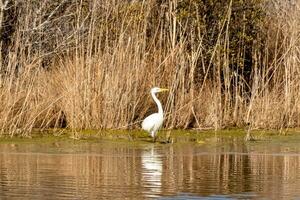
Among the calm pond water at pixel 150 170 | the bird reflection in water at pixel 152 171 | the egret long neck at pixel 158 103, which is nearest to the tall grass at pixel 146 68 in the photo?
the egret long neck at pixel 158 103

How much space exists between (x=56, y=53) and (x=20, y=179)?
27.5ft

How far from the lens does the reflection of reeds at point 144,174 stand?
8.79 metres

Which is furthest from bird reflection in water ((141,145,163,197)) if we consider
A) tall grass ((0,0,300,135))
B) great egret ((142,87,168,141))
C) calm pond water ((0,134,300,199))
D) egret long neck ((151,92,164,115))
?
tall grass ((0,0,300,135))

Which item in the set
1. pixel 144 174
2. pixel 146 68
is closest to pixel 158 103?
pixel 146 68

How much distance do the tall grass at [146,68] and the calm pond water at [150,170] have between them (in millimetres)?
1181

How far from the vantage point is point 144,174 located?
1023cm

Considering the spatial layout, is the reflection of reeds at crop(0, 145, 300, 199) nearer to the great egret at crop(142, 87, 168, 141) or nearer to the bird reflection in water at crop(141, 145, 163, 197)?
the bird reflection in water at crop(141, 145, 163, 197)

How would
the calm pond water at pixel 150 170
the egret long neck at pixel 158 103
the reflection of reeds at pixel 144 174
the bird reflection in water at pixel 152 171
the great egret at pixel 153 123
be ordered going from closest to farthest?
the calm pond water at pixel 150 170 → the reflection of reeds at pixel 144 174 → the bird reflection in water at pixel 152 171 → the great egret at pixel 153 123 → the egret long neck at pixel 158 103

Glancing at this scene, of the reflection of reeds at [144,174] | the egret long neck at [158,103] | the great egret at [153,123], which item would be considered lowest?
the reflection of reeds at [144,174]

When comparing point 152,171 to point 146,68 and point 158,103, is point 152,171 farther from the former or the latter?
point 146,68

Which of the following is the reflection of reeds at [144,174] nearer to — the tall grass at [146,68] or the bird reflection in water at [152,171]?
the bird reflection in water at [152,171]

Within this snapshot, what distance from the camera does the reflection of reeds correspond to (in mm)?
8789

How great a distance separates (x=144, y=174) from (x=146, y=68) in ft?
19.7

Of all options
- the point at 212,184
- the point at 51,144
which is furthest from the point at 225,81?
the point at 212,184
